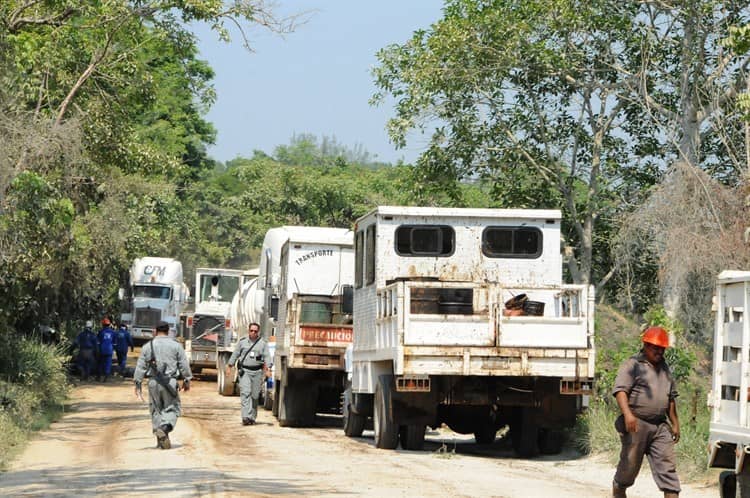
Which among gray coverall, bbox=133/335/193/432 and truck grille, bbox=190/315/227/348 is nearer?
gray coverall, bbox=133/335/193/432

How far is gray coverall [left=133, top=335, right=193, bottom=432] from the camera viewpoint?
17797 millimetres

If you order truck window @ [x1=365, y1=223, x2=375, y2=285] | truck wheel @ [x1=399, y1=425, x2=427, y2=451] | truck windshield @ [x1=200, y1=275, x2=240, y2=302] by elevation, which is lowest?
truck wheel @ [x1=399, y1=425, x2=427, y2=451]

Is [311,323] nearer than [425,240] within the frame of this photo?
No

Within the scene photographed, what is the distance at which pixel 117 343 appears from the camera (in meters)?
41.1

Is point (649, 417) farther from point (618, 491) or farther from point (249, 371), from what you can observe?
point (249, 371)

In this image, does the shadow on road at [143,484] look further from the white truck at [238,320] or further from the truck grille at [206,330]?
the truck grille at [206,330]

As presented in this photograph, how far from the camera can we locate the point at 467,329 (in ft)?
55.4

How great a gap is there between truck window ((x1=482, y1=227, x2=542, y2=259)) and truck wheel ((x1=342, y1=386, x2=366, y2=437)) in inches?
131

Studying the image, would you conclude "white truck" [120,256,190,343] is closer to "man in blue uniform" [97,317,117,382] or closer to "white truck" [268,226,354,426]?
"man in blue uniform" [97,317,117,382]

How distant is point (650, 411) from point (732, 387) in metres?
0.70

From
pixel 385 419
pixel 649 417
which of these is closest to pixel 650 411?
pixel 649 417

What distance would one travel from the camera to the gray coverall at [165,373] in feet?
58.4

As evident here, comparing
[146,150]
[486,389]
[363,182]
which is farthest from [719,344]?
[363,182]

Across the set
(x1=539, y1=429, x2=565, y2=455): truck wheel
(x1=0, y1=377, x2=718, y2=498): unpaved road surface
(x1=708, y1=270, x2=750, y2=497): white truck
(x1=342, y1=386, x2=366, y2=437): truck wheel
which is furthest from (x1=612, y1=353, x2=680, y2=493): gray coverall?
(x1=342, y1=386, x2=366, y2=437): truck wheel
